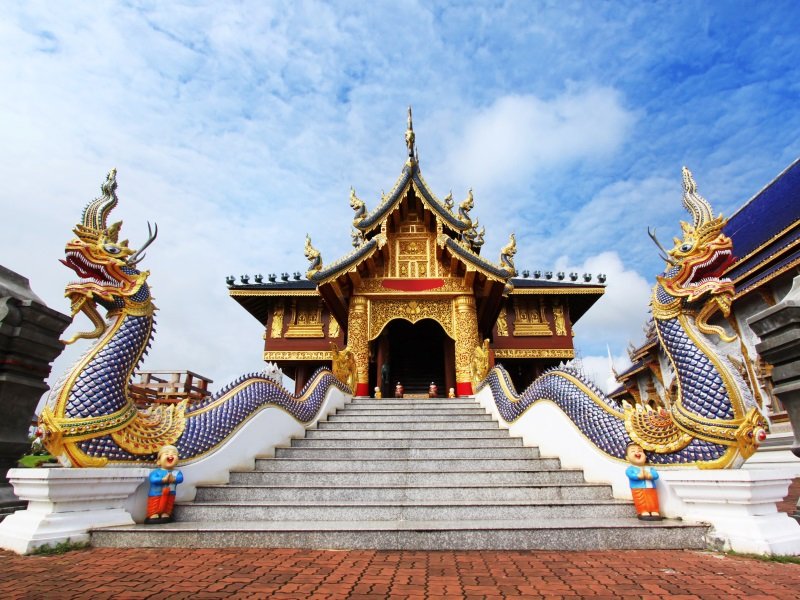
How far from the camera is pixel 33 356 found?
3844 millimetres

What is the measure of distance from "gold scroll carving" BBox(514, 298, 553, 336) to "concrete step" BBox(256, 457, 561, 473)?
10.3 metres

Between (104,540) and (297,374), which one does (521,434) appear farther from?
(297,374)

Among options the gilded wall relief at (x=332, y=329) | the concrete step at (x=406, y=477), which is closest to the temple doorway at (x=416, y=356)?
the gilded wall relief at (x=332, y=329)

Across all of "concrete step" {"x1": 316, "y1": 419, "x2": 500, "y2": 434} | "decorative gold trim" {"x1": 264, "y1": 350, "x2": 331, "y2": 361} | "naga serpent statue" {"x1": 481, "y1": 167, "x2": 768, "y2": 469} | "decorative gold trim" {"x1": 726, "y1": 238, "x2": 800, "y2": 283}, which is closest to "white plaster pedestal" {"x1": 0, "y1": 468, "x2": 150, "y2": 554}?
"concrete step" {"x1": 316, "y1": 419, "x2": 500, "y2": 434}

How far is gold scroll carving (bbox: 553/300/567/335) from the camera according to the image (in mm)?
14797

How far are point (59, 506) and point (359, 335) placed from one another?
23.2 feet

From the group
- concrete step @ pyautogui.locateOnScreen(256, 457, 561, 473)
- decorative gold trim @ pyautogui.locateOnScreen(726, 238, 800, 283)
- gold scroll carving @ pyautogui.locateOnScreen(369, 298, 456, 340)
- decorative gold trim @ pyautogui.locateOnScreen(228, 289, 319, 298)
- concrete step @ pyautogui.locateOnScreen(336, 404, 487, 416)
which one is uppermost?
decorative gold trim @ pyautogui.locateOnScreen(228, 289, 319, 298)

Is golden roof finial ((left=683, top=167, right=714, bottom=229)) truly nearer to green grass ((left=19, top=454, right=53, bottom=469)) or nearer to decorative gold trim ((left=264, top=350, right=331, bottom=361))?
green grass ((left=19, top=454, right=53, bottom=469))

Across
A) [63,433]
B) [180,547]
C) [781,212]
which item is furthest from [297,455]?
[781,212]

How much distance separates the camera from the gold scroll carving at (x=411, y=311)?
10.3 metres

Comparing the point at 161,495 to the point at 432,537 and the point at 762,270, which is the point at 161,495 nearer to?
the point at 432,537

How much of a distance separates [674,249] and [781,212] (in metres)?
9.74

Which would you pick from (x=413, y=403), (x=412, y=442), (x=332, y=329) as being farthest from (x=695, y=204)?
(x=332, y=329)

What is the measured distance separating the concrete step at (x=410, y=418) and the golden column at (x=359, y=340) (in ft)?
7.95
